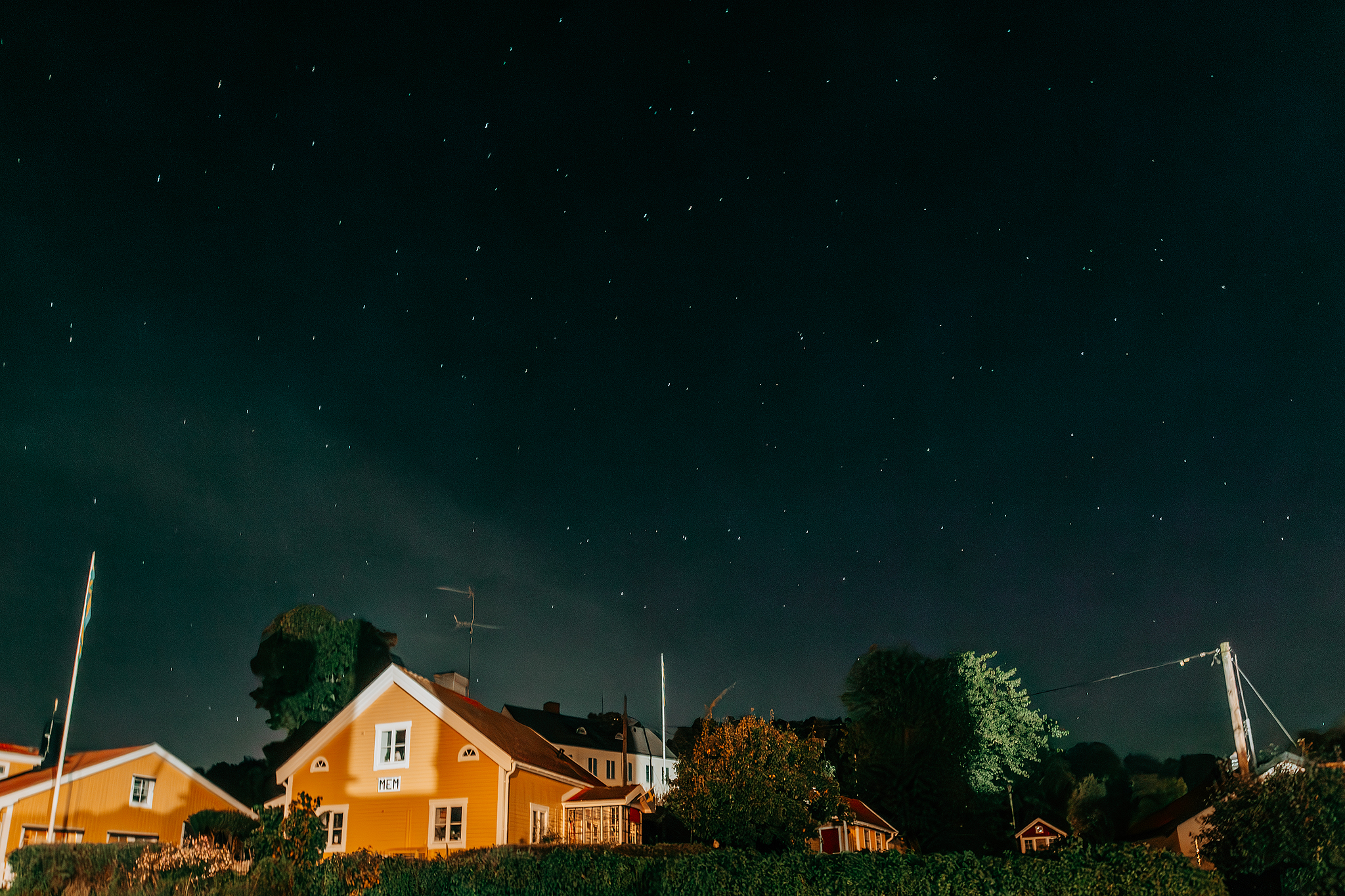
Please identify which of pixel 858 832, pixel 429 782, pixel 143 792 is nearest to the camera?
pixel 429 782

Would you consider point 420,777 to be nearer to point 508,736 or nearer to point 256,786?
point 508,736

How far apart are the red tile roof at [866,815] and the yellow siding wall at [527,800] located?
1753 centimetres

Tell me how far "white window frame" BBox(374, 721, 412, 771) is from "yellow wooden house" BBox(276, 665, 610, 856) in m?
0.02

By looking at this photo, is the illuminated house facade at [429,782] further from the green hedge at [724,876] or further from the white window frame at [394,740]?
the green hedge at [724,876]

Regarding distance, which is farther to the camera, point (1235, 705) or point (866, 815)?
point (866, 815)

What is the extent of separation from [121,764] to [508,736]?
16.2 metres

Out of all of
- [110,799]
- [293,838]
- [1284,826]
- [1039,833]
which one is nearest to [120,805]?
[110,799]

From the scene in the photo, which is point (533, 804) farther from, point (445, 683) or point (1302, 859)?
point (1302, 859)

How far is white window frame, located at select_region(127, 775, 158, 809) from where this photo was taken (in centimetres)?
3606

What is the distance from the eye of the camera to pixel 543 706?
229 feet

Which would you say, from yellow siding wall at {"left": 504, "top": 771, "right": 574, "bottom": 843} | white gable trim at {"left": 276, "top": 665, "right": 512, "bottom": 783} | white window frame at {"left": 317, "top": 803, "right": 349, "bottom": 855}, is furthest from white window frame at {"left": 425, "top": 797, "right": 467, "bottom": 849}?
white window frame at {"left": 317, "top": 803, "right": 349, "bottom": 855}

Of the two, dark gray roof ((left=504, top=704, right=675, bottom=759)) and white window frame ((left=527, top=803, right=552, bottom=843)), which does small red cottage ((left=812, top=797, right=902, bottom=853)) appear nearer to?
white window frame ((left=527, top=803, right=552, bottom=843))

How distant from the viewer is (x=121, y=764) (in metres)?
35.7

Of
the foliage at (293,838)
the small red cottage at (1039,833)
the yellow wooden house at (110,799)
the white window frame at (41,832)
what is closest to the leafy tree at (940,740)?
the small red cottage at (1039,833)
